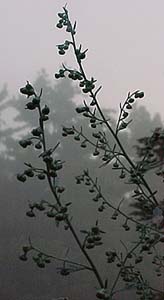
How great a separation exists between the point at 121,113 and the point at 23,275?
475cm

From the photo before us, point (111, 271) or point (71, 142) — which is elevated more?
point (71, 142)

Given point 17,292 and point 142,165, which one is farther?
point 17,292

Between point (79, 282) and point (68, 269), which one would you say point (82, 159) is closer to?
point (79, 282)

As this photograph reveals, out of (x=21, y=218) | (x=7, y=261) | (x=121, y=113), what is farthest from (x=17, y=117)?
(x=121, y=113)

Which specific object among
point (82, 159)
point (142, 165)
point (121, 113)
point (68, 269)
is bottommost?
point (68, 269)

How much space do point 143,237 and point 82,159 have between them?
17.2ft

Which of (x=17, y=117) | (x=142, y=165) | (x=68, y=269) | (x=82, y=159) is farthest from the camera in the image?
(x=17, y=117)

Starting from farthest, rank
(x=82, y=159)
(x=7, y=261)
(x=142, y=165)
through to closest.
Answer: (x=82, y=159)
(x=7, y=261)
(x=142, y=165)

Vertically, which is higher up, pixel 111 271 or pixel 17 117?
pixel 17 117

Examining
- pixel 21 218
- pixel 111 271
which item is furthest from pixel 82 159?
pixel 111 271

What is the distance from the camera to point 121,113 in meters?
1.07

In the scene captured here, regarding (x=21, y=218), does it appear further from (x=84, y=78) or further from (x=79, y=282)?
(x=84, y=78)

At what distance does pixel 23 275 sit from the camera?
5.50m

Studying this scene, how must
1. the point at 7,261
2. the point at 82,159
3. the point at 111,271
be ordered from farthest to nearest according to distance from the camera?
1. the point at 82,159
2. the point at 7,261
3. the point at 111,271
